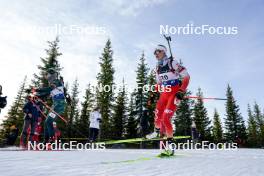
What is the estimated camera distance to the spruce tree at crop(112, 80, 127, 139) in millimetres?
37219

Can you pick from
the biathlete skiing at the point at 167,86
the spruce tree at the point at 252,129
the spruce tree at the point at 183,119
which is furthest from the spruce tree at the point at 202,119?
the biathlete skiing at the point at 167,86

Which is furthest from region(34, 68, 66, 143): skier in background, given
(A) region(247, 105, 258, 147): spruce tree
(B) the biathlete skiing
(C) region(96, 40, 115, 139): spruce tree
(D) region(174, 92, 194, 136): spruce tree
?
(A) region(247, 105, 258, 147): spruce tree

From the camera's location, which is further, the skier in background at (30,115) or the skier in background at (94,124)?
the skier in background at (94,124)

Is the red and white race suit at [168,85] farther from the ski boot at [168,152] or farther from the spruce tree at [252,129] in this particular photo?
the spruce tree at [252,129]

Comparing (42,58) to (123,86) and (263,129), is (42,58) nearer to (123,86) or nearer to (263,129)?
(123,86)

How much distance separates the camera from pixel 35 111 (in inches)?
412

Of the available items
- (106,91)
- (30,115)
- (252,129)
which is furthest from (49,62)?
(252,129)

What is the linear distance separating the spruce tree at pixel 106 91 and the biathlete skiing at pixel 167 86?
75.6 feet

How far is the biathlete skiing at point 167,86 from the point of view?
21.4 feet

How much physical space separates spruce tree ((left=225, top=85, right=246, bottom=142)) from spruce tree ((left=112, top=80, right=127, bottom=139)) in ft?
67.5

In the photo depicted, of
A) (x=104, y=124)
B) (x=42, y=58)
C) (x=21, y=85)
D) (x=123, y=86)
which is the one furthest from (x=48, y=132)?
(x=21, y=85)

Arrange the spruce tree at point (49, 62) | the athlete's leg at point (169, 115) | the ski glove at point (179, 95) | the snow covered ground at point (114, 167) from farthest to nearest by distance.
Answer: the spruce tree at point (49, 62), the ski glove at point (179, 95), the athlete's leg at point (169, 115), the snow covered ground at point (114, 167)

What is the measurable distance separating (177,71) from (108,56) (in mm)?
30711

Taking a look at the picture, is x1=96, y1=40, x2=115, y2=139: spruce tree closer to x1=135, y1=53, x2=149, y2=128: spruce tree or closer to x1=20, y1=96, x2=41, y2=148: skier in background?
x1=135, y1=53, x2=149, y2=128: spruce tree
